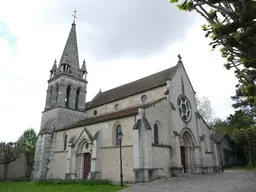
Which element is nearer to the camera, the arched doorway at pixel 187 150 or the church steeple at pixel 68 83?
the arched doorway at pixel 187 150

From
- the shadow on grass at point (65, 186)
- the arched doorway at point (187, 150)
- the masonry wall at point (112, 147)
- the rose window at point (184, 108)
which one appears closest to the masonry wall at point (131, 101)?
the rose window at point (184, 108)

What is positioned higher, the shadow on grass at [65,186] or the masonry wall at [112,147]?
the masonry wall at [112,147]

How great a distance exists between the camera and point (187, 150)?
78.1ft

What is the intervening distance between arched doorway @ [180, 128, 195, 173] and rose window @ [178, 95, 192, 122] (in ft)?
5.15

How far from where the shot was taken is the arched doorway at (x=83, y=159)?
22953 millimetres

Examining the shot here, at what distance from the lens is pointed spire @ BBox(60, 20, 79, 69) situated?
33.5 m

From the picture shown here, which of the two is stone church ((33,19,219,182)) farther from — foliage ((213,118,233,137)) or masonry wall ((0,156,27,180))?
foliage ((213,118,233,137))

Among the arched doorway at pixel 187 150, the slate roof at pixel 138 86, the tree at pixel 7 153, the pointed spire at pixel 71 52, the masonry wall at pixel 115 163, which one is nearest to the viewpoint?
the masonry wall at pixel 115 163

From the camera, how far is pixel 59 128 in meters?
29.1

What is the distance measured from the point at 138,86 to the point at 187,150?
10.1 m

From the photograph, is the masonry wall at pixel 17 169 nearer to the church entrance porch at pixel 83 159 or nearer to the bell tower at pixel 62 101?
the bell tower at pixel 62 101

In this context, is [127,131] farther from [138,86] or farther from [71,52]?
[71,52]

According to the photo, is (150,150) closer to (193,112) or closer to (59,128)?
(193,112)

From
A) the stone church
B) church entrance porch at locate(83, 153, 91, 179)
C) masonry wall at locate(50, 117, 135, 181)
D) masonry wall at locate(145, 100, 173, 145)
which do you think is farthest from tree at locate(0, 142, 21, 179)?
masonry wall at locate(145, 100, 173, 145)
